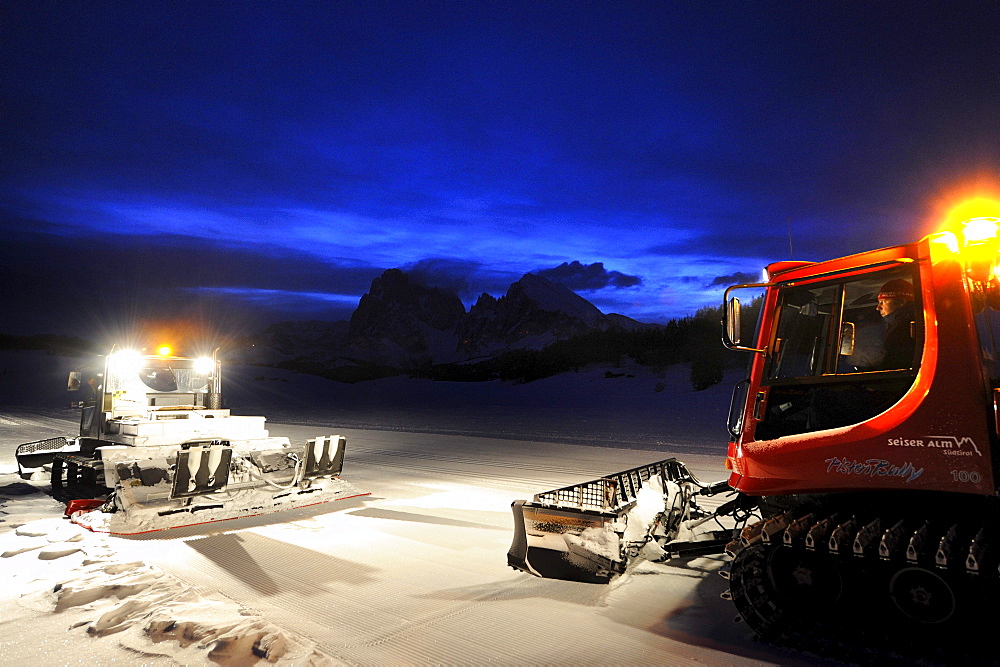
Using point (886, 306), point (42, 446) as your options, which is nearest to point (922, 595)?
point (886, 306)

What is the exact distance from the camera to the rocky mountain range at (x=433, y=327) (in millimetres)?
88312

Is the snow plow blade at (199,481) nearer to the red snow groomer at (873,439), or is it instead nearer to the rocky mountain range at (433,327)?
the red snow groomer at (873,439)

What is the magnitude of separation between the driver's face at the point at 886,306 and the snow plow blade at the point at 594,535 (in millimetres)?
2256

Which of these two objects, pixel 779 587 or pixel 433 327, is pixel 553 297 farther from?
pixel 779 587

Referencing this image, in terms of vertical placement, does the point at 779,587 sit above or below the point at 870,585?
below

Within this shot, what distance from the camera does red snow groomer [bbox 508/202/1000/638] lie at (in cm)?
342

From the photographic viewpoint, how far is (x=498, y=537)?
22.5 feet

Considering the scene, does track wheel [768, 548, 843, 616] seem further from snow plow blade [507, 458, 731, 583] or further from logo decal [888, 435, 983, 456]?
snow plow blade [507, 458, 731, 583]

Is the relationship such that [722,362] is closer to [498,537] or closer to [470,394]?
[470,394]

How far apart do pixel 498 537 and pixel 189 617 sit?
130 inches

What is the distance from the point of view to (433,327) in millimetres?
113562

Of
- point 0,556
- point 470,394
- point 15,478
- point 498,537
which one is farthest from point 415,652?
point 470,394

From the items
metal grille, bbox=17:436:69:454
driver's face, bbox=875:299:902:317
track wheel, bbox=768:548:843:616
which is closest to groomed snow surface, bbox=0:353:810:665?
track wheel, bbox=768:548:843:616

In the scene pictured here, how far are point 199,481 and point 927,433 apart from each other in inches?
291
